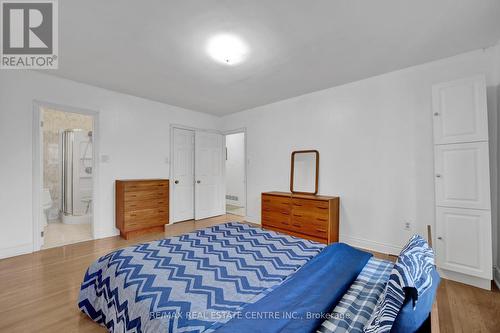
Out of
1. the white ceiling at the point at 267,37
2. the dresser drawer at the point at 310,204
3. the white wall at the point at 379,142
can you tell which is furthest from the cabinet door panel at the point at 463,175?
the dresser drawer at the point at 310,204

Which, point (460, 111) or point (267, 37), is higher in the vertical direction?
point (267, 37)

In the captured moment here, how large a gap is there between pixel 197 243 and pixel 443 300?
7.77 feet

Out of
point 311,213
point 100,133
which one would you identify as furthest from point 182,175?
point 311,213

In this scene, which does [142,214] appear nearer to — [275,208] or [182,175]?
[182,175]

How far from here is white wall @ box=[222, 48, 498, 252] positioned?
2.82m

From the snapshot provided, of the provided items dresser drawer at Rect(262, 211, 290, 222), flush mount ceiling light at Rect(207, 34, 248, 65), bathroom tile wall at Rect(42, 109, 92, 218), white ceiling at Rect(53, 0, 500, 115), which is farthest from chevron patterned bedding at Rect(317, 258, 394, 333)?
bathroom tile wall at Rect(42, 109, 92, 218)

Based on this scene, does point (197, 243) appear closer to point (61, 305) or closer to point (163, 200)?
point (61, 305)

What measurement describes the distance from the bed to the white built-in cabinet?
137 cm

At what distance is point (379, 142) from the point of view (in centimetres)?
321

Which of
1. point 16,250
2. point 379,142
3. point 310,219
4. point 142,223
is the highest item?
point 379,142

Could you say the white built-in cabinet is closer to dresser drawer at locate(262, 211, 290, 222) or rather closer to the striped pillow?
the striped pillow

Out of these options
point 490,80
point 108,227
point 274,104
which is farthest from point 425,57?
point 108,227

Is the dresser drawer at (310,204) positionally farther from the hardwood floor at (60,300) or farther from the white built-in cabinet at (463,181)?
the white built-in cabinet at (463,181)

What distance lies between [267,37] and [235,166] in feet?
16.6
